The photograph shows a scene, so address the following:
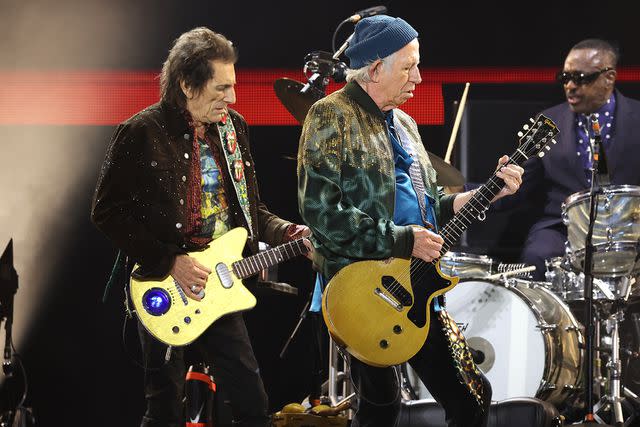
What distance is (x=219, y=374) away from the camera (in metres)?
3.71

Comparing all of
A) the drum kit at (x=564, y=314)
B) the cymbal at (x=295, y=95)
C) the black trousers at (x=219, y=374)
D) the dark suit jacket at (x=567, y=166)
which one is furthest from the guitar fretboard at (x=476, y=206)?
the dark suit jacket at (x=567, y=166)

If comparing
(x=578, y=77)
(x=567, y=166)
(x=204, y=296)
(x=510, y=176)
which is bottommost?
(x=204, y=296)

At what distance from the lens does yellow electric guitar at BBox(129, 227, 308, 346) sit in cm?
379

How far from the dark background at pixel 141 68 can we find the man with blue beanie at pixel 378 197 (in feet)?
12.0

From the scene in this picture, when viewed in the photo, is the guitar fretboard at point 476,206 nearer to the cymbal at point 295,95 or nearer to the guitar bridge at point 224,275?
the guitar bridge at point 224,275

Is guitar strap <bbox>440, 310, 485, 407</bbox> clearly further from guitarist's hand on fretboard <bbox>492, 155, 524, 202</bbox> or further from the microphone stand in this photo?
the microphone stand

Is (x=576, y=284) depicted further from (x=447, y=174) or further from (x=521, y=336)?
(x=447, y=174)

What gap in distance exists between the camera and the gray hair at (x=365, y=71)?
338 centimetres

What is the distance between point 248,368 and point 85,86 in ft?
13.6

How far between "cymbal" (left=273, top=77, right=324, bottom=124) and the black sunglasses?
Result: 2.08 metres

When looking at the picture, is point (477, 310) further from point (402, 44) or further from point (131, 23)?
point (131, 23)

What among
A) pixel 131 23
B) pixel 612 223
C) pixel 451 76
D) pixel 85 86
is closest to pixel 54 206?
pixel 85 86

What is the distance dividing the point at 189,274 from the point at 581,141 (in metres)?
3.76

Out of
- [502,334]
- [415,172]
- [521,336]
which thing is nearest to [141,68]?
[502,334]
